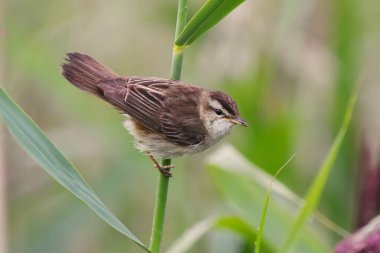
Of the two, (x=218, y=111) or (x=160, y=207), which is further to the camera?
(x=218, y=111)

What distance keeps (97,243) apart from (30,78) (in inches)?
43.4

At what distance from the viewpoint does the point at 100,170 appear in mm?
4457

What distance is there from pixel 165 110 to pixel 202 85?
4.81 ft

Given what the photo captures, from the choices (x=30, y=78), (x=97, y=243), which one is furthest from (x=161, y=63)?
(x=97, y=243)

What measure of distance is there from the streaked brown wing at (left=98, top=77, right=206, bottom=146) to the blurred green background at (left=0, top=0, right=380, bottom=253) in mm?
935

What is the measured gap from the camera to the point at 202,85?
450cm

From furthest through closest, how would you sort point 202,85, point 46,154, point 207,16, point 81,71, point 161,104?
point 202,85 < point 161,104 < point 81,71 < point 207,16 < point 46,154

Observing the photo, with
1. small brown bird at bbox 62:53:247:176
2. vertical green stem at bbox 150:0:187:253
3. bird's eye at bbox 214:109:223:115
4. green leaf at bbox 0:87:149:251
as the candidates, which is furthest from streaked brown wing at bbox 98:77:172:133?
green leaf at bbox 0:87:149:251

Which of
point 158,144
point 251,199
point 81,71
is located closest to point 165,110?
point 158,144

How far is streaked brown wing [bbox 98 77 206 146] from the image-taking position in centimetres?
288

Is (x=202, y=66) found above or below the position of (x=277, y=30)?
below

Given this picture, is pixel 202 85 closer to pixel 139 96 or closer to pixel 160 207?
pixel 139 96

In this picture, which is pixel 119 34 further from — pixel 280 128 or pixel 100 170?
pixel 280 128

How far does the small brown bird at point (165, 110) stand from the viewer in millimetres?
2873
